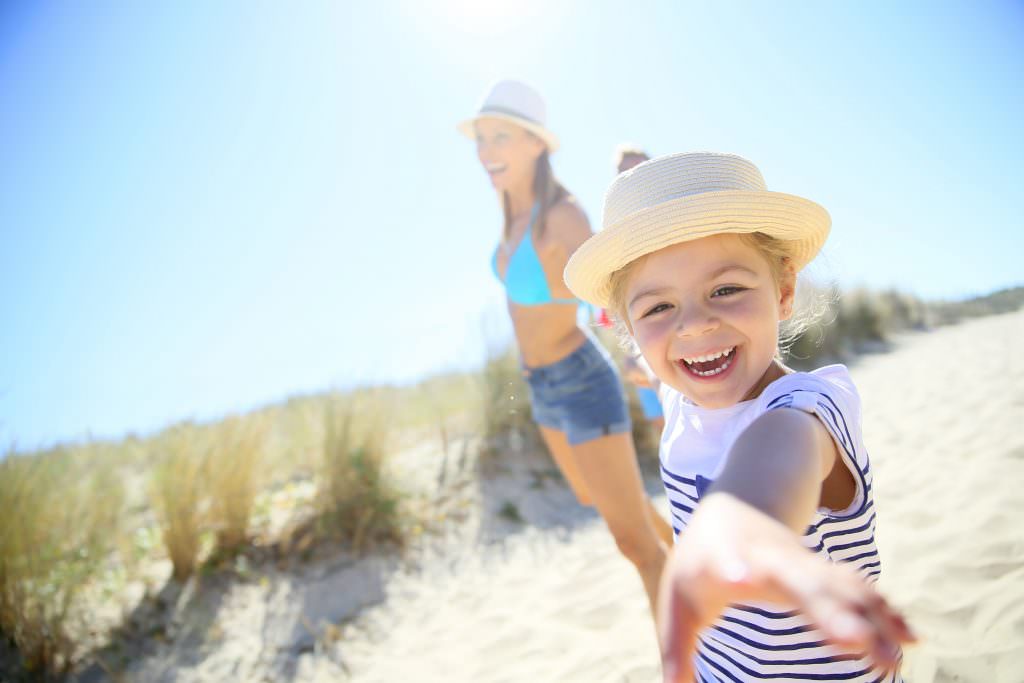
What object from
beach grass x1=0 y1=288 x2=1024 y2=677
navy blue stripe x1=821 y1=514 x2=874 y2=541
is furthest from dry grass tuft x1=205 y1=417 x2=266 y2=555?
navy blue stripe x1=821 y1=514 x2=874 y2=541

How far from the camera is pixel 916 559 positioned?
2.59 metres

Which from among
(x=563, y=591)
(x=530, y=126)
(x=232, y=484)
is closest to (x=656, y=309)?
(x=530, y=126)

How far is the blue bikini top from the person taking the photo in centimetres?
247

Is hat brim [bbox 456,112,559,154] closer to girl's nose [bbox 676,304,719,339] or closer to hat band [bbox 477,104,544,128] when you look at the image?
hat band [bbox 477,104,544,128]

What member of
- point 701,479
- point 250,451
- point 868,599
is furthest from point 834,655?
point 250,451

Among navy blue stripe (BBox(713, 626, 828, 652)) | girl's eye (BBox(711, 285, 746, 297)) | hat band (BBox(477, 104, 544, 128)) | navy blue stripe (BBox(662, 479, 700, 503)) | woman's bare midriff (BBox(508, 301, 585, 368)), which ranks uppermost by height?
hat band (BBox(477, 104, 544, 128))

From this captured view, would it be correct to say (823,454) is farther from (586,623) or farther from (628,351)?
(586,623)

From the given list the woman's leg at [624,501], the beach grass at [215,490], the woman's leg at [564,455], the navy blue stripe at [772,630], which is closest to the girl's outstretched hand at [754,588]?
the navy blue stripe at [772,630]

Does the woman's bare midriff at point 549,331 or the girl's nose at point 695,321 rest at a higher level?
the woman's bare midriff at point 549,331

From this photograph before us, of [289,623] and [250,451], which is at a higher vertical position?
[250,451]

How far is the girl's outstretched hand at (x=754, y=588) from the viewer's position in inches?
16.2

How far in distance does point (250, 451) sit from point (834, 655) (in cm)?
420

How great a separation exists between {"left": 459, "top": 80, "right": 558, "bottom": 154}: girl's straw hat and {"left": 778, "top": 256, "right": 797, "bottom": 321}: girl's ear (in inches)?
68.4

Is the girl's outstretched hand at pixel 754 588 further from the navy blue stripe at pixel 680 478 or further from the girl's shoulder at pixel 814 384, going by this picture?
the navy blue stripe at pixel 680 478
